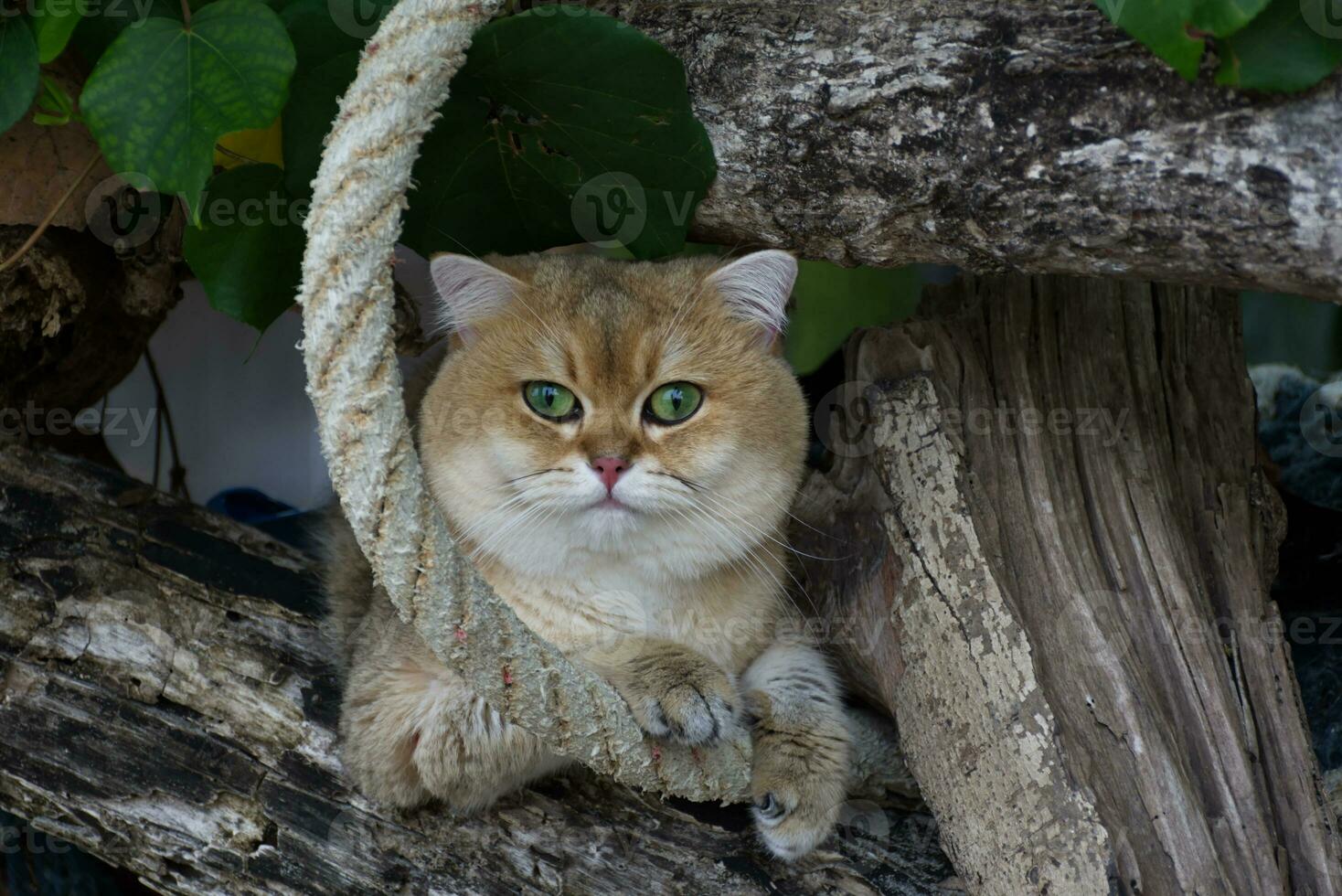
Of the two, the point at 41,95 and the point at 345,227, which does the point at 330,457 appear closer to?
the point at 345,227

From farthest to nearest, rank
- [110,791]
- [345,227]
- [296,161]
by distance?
1. [110,791]
2. [296,161]
3. [345,227]

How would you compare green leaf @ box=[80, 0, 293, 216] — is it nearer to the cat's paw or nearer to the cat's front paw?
the cat's paw

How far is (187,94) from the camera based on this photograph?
177 cm

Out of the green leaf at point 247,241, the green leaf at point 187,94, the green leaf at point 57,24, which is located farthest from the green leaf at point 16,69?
the green leaf at point 247,241

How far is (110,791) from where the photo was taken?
2.26m

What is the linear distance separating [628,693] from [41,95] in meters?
1.54

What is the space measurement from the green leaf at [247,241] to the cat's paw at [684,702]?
3.38ft

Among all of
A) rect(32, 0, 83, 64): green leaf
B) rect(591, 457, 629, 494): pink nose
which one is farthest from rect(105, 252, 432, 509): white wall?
rect(591, 457, 629, 494): pink nose

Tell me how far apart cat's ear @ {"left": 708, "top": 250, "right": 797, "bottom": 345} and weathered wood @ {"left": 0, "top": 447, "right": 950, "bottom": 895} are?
0.96 m

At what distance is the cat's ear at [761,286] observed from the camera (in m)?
2.10

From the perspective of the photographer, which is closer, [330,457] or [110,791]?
[330,457]

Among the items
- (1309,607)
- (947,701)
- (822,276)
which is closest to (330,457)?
(947,701)

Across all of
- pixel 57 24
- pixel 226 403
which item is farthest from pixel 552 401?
pixel 226 403

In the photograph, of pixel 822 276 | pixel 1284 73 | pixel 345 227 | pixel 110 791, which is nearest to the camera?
pixel 1284 73
